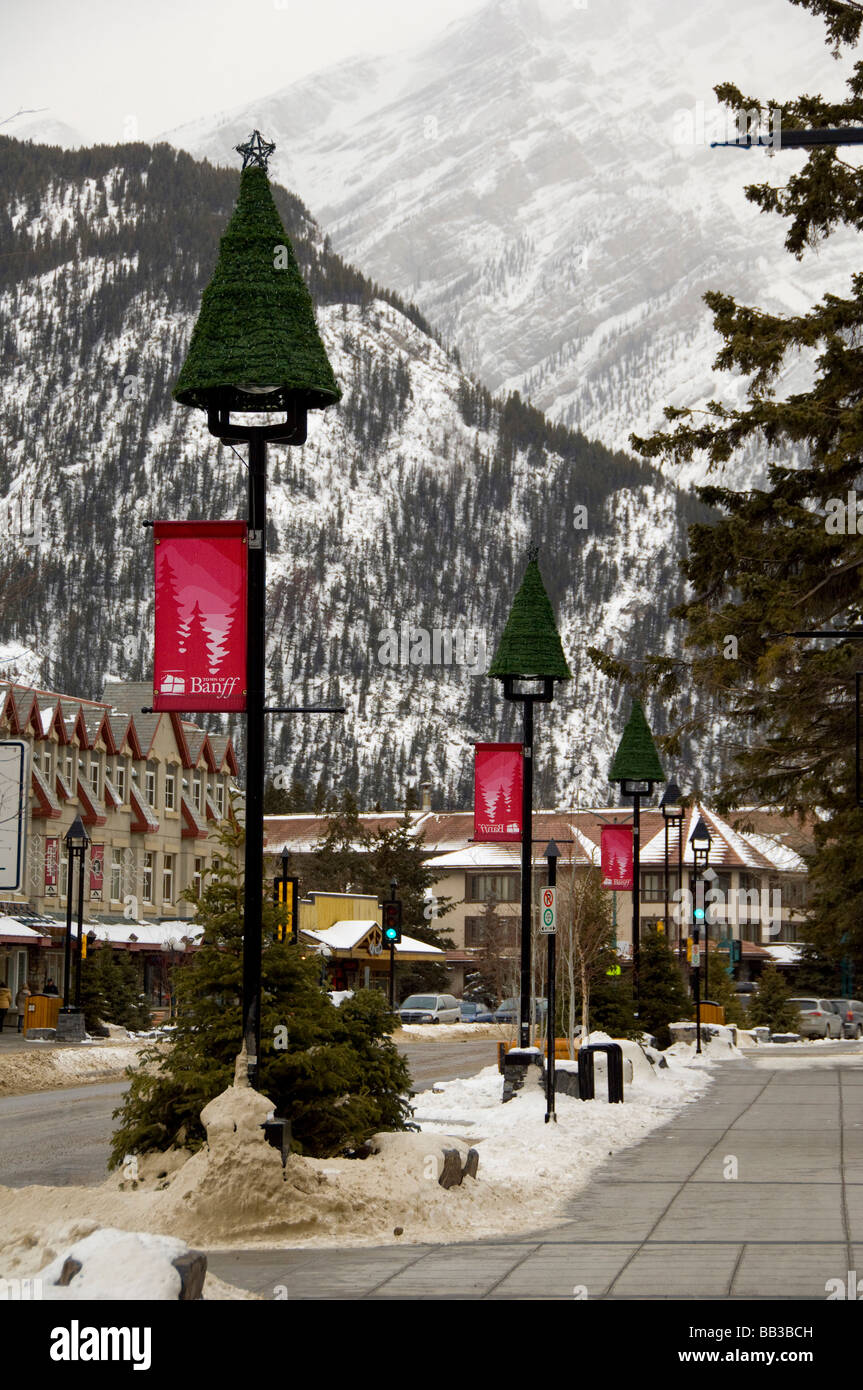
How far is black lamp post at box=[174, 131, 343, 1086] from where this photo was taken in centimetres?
1480

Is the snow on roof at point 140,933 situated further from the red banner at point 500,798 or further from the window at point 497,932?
the red banner at point 500,798

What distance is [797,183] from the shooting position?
91.2 ft

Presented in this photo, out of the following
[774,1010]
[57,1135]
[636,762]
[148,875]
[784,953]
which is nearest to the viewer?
[57,1135]

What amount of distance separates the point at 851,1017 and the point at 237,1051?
57364 mm

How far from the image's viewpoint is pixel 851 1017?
68.6 metres

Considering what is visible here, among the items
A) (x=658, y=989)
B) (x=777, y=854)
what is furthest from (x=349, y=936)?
(x=777, y=854)

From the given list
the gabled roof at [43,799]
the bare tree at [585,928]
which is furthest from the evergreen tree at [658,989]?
the gabled roof at [43,799]

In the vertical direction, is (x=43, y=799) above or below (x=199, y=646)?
below

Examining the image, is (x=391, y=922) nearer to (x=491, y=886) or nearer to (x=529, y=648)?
(x=529, y=648)

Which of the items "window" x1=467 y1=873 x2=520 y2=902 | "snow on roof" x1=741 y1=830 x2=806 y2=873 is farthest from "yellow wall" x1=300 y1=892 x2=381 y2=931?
"snow on roof" x1=741 y1=830 x2=806 y2=873

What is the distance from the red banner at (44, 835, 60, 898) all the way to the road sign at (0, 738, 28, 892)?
51775mm

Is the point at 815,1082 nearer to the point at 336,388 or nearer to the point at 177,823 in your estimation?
the point at 336,388
